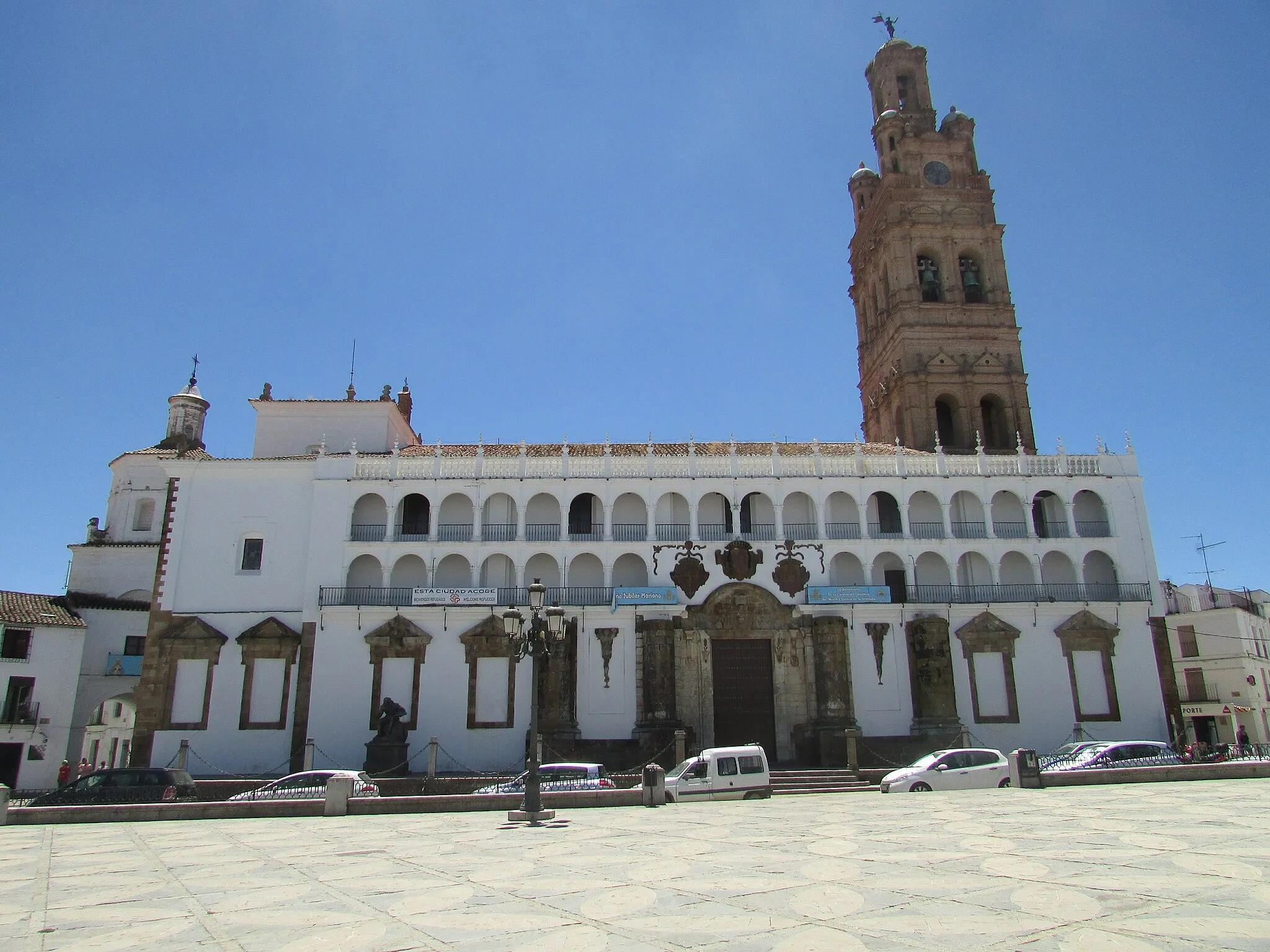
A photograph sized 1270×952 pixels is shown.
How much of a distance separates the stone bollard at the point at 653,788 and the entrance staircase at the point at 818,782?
5.76m

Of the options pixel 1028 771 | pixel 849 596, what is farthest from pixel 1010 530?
pixel 1028 771

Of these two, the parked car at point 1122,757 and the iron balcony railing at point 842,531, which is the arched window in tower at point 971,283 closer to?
the iron balcony railing at point 842,531

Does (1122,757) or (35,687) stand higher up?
(35,687)

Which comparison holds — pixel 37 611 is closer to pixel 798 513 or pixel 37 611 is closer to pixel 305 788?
pixel 305 788

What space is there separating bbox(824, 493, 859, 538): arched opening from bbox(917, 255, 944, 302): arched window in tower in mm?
11600

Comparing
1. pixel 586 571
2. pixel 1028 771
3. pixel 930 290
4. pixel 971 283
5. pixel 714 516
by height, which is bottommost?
pixel 1028 771

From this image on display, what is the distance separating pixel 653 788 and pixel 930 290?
27957mm

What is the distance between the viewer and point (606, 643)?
29.6 meters

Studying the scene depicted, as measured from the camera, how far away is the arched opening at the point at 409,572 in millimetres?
31109

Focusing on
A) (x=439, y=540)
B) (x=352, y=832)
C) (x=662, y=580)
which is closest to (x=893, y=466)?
(x=662, y=580)

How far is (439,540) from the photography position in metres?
30.8

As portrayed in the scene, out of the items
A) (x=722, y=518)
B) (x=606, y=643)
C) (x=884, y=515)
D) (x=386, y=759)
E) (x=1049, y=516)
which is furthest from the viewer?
(x=1049, y=516)

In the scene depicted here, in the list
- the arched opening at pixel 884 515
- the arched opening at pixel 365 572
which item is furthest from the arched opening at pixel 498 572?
the arched opening at pixel 884 515

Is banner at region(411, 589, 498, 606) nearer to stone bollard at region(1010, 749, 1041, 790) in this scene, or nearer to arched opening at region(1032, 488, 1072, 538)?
stone bollard at region(1010, 749, 1041, 790)
